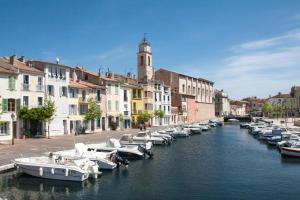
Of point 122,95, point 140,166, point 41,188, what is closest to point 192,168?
point 140,166

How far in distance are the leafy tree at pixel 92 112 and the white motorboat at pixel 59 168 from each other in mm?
32697

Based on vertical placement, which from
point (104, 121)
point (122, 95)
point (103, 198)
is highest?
point (122, 95)

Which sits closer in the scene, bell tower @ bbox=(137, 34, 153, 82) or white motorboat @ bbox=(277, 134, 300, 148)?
white motorboat @ bbox=(277, 134, 300, 148)

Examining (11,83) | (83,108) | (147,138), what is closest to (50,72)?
(11,83)

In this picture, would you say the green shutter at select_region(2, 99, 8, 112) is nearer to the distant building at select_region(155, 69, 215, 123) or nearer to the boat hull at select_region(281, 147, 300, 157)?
the boat hull at select_region(281, 147, 300, 157)

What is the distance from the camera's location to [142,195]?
27.1 meters

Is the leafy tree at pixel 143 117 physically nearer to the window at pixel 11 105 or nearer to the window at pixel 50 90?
the window at pixel 50 90

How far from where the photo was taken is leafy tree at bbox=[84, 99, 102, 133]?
217ft

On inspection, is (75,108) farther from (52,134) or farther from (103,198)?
(103,198)

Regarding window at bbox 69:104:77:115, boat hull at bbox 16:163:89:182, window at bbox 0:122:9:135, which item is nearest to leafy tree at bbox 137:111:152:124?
window at bbox 69:104:77:115

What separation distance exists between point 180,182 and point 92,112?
37200 mm

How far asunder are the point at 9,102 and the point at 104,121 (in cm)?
2503

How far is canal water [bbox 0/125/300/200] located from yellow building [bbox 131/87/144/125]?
135ft

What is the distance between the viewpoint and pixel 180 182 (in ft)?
103
